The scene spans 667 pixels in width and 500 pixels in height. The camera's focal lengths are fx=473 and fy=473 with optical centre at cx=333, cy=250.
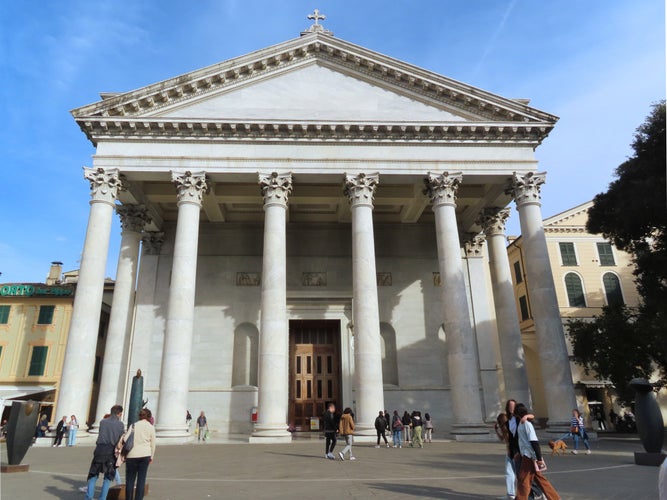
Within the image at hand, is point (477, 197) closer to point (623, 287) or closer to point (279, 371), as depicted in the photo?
point (279, 371)

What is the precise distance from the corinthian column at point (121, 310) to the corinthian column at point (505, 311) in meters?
18.5

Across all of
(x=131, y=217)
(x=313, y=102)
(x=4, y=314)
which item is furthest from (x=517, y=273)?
(x=4, y=314)

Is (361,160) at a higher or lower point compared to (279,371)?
higher

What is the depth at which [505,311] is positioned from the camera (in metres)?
24.1

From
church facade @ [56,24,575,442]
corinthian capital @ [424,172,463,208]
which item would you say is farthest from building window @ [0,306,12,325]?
corinthian capital @ [424,172,463,208]

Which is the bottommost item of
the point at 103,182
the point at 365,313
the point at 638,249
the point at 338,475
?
the point at 338,475

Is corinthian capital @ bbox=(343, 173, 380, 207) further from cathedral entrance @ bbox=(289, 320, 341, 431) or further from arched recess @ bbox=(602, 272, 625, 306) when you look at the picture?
arched recess @ bbox=(602, 272, 625, 306)

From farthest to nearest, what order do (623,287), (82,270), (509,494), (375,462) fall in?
(623,287), (82,270), (375,462), (509,494)

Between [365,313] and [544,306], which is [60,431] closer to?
[365,313]

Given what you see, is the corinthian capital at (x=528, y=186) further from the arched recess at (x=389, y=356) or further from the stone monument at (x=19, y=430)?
the stone monument at (x=19, y=430)

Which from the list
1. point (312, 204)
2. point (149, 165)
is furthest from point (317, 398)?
point (149, 165)

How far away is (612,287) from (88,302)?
34.4 metres

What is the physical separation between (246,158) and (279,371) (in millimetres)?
9685

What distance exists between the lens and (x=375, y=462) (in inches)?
508
